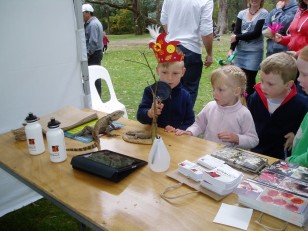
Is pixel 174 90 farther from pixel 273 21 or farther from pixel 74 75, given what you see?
pixel 273 21

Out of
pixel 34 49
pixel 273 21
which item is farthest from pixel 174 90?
pixel 273 21

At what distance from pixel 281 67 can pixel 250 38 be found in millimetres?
1973

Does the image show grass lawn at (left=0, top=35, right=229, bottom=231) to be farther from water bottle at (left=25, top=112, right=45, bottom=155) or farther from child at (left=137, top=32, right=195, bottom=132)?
water bottle at (left=25, top=112, right=45, bottom=155)

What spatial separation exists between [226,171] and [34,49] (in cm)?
190

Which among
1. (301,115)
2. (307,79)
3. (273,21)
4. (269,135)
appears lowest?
(269,135)

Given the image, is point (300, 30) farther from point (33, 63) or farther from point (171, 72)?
point (33, 63)

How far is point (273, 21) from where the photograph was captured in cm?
339

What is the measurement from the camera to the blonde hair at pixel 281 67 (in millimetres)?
1889

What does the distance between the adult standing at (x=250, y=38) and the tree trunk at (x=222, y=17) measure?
12.1 m

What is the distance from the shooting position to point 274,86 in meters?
1.92

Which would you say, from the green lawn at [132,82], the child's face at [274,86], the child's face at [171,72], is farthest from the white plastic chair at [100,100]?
the child's face at [274,86]

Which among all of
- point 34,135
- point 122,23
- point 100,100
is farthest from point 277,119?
point 122,23

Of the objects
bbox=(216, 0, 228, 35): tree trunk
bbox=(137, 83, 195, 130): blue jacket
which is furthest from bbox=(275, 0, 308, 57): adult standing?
bbox=(216, 0, 228, 35): tree trunk

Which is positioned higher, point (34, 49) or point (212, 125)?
point (34, 49)
